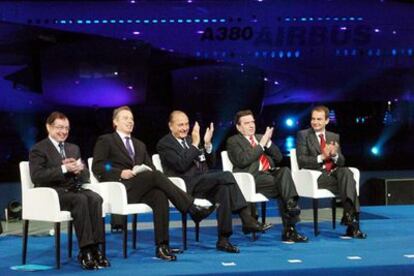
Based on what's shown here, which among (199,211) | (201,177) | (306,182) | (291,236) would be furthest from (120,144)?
(306,182)

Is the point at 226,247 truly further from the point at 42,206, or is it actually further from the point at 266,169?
the point at 42,206

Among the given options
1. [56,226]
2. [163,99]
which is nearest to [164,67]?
[163,99]

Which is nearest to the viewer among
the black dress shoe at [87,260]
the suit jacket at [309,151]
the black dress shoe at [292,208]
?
the black dress shoe at [87,260]

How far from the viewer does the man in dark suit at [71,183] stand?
13.8 feet

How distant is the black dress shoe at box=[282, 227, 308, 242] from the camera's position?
5.16 m

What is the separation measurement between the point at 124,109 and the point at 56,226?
41.9 inches

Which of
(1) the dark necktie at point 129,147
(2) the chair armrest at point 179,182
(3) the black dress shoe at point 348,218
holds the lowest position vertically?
(3) the black dress shoe at point 348,218

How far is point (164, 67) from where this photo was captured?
7875mm

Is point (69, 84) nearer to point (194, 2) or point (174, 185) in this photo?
point (194, 2)

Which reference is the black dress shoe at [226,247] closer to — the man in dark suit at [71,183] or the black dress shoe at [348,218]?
the man in dark suit at [71,183]

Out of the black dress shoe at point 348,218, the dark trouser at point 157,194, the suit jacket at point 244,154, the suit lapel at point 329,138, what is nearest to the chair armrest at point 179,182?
the dark trouser at point 157,194

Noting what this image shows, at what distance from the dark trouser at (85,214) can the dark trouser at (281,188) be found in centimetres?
153

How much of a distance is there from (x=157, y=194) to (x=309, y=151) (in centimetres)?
168

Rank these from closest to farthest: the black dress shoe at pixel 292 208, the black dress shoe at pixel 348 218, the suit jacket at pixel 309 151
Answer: the black dress shoe at pixel 292 208 < the black dress shoe at pixel 348 218 < the suit jacket at pixel 309 151
